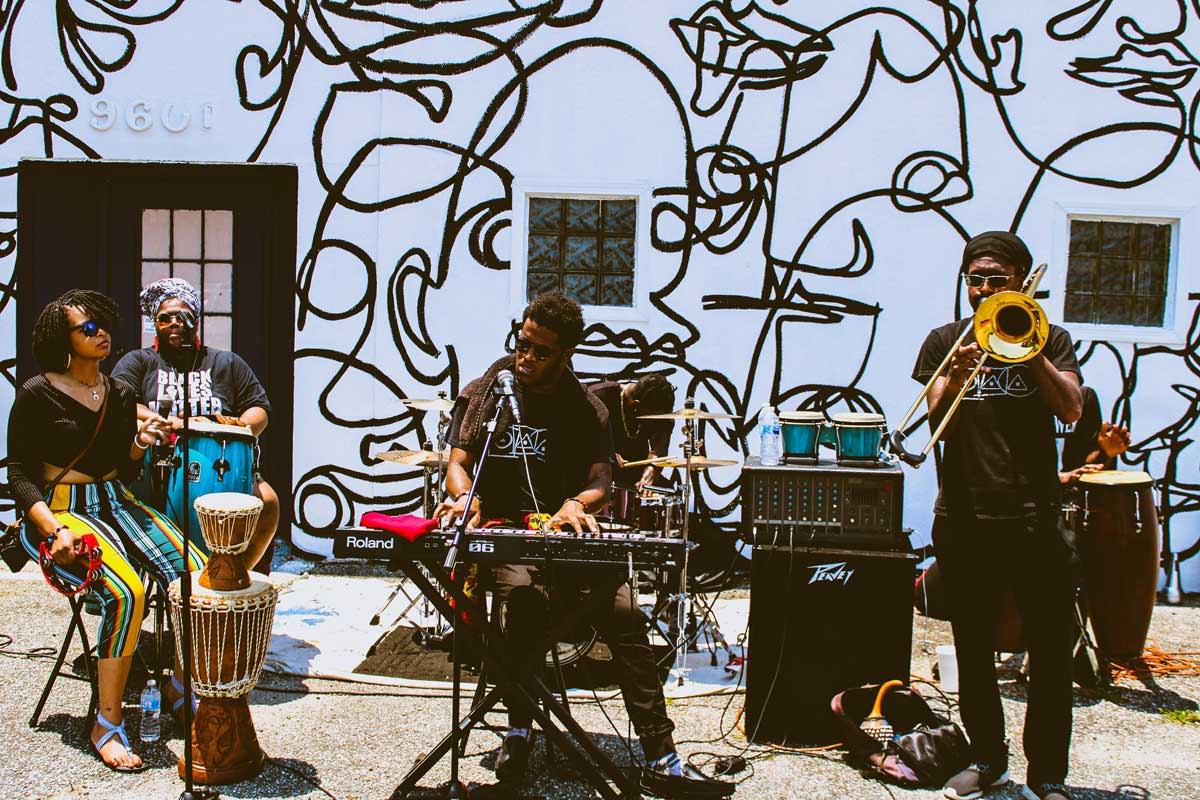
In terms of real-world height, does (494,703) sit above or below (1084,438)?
below

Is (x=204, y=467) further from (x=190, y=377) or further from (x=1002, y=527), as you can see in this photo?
(x=1002, y=527)

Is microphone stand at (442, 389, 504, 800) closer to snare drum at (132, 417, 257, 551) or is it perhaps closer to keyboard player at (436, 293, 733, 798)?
keyboard player at (436, 293, 733, 798)

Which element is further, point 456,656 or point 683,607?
point 683,607

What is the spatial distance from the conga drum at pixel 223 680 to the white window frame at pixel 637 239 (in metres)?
3.49

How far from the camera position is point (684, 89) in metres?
7.01

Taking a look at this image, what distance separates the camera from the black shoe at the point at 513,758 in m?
3.90

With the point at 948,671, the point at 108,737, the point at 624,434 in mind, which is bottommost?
the point at 108,737

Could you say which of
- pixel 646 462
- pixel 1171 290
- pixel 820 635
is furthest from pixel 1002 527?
pixel 1171 290

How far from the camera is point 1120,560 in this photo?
529cm

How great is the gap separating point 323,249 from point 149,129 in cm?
138

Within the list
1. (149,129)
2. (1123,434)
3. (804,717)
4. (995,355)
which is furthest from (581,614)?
(149,129)

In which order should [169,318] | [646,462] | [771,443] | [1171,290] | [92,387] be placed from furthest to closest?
[1171,290]
[646,462]
[169,318]
[771,443]
[92,387]

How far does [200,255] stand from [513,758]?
471 cm

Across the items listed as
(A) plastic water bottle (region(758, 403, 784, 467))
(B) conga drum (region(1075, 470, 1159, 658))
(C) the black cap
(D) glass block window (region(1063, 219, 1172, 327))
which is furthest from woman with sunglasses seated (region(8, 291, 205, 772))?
(D) glass block window (region(1063, 219, 1172, 327))
